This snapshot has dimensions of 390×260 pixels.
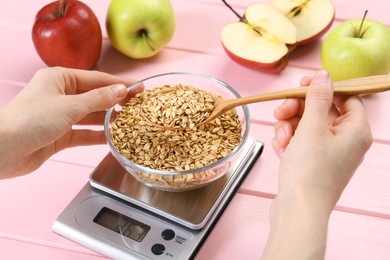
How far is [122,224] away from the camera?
3.28 ft

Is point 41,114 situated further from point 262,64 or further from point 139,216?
point 262,64

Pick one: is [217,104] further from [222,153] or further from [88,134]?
[88,134]

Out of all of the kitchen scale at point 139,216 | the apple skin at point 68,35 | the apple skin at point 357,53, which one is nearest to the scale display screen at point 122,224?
the kitchen scale at point 139,216

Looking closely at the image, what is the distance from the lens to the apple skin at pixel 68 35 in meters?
1.26

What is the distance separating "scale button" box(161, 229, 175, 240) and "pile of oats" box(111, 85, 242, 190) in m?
0.08

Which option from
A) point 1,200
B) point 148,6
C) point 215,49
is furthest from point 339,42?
point 1,200

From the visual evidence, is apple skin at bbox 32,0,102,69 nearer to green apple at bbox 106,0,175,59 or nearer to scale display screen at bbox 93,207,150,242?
green apple at bbox 106,0,175,59

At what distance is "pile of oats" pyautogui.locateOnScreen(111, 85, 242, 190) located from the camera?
3.23 feet

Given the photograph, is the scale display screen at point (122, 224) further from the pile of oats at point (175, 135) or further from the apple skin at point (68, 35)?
the apple skin at point (68, 35)

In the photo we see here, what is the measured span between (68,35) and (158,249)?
1.74 feet

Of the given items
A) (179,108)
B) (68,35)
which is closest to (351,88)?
(179,108)

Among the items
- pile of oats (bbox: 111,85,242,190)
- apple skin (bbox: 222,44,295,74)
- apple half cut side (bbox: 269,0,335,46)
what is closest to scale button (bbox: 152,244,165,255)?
pile of oats (bbox: 111,85,242,190)

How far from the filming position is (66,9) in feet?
4.29

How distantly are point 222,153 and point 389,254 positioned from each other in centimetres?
32
